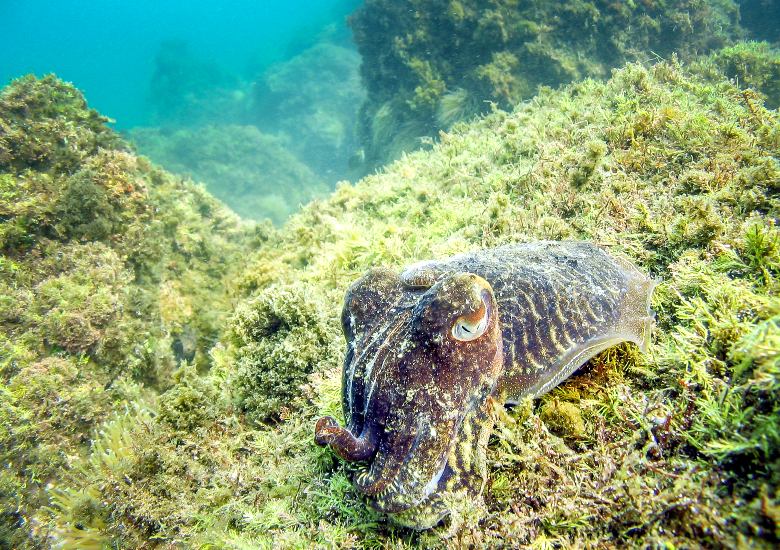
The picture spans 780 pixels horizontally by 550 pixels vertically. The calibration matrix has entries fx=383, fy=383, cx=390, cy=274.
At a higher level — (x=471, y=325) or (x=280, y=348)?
(x=471, y=325)

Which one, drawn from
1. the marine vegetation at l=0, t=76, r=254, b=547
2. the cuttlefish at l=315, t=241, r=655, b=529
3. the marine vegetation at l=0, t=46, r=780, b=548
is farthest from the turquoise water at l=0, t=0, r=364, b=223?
the cuttlefish at l=315, t=241, r=655, b=529

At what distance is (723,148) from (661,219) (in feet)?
4.79

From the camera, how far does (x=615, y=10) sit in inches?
539

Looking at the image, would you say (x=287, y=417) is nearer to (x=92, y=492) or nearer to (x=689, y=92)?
(x=92, y=492)

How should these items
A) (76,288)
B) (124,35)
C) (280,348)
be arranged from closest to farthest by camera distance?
(280,348) < (76,288) < (124,35)

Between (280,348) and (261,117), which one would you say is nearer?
(280,348)

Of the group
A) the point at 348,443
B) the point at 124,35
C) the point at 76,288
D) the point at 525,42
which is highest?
the point at 124,35

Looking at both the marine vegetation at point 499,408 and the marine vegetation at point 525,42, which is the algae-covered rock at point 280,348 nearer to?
the marine vegetation at point 499,408

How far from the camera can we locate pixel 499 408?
2.16m

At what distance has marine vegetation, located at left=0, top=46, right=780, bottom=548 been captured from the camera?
6.16ft

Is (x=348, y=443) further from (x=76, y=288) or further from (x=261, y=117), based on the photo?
(x=261, y=117)

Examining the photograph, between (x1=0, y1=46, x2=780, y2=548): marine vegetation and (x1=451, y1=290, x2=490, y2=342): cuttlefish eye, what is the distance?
1.71ft

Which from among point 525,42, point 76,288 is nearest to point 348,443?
point 76,288

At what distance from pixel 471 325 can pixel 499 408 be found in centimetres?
52
